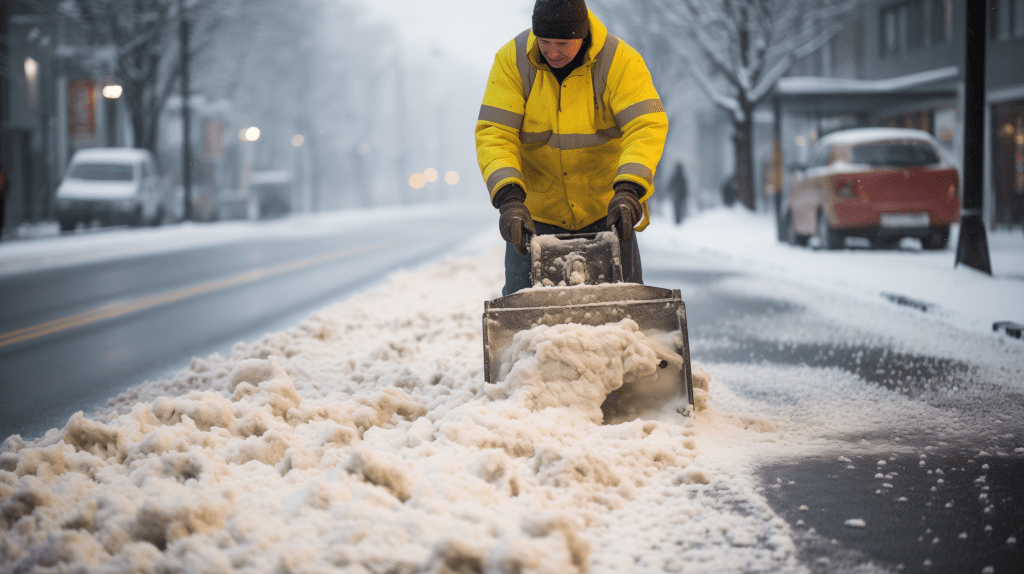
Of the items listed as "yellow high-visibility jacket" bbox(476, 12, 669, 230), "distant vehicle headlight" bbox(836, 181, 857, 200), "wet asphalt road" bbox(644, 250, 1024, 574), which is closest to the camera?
"wet asphalt road" bbox(644, 250, 1024, 574)

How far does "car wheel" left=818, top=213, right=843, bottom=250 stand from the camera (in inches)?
588

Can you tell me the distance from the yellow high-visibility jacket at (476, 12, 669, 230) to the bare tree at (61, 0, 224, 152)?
97.1 feet

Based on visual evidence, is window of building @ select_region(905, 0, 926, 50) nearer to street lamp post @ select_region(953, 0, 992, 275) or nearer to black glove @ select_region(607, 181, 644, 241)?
street lamp post @ select_region(953, 0, 992, 275)

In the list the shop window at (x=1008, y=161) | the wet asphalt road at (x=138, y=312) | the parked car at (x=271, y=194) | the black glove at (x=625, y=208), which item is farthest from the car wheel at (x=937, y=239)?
the parked car at (x=271, y=194)

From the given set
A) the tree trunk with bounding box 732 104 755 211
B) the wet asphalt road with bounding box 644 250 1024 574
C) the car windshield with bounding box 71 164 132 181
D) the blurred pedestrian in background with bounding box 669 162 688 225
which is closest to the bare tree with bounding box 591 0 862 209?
the tree trunk with bounding box 732 104 755 211

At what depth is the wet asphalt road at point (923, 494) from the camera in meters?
2.82

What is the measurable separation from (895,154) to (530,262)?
1167cm

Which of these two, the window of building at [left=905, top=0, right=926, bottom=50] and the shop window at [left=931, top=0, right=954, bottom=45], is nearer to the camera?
the shop window at [left=931, top=0, right=954, bottom=45]

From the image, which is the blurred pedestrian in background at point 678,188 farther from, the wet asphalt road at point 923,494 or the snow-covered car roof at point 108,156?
the wet asphalt road at point 923,494

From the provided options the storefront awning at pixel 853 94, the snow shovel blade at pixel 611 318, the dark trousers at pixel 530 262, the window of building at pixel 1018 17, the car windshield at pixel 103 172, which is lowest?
the snow shovel blade at pixel 611 318

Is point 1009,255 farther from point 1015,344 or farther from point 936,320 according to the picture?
point 1015,344

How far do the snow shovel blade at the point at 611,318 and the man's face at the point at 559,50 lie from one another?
992 mm

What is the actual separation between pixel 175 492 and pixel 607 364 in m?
1.81

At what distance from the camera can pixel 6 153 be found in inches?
1325
